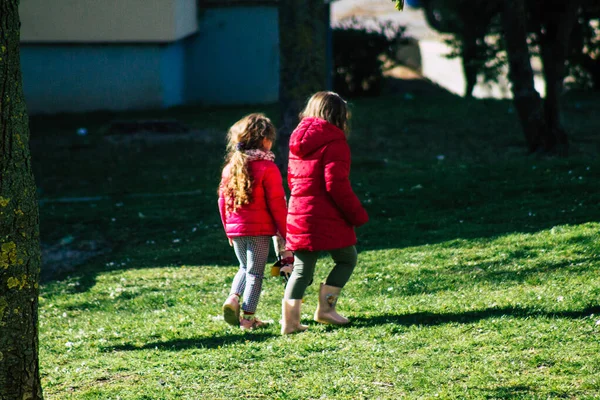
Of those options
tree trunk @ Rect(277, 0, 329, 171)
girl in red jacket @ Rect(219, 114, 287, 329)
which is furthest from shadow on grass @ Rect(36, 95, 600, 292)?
girl in red jacket @ Rect(219, 114, 287, 329)

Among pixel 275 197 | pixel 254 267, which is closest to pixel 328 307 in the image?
pixel 254 267

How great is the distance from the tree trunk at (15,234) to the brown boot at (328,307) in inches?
86.8

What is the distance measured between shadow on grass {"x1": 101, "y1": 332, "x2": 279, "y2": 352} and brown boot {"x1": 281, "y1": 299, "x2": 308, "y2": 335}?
11 cm

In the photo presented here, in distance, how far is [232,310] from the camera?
570 cm

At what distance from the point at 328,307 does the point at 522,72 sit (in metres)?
7.78

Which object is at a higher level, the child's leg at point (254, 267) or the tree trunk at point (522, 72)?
the tree trunk at point (522, 72)

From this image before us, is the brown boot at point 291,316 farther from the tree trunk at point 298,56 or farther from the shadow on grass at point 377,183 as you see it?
the tree trunk at point 298,56

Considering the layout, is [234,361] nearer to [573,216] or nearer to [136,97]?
[573,216]

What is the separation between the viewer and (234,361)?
16.3 feet

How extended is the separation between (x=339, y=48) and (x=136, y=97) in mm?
4956

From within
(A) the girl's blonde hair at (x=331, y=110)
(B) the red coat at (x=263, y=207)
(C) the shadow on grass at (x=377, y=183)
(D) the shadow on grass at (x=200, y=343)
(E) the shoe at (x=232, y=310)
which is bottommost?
(C) the shadow on grass at (x=377, y=183)

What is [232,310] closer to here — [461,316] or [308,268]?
[308,268]

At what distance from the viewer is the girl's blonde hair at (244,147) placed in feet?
18.2

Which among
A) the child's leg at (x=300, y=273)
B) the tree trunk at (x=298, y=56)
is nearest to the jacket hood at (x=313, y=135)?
the child's leg at (x=300, y=273)
